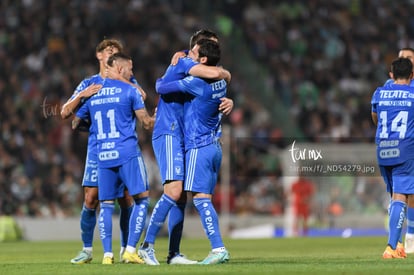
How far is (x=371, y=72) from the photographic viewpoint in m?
32.4

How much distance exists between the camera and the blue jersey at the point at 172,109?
12.1 m

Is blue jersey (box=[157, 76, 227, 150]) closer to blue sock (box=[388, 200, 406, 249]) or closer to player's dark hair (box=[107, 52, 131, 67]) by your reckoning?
player's dark hair (box=[107, 52, 131, 67])

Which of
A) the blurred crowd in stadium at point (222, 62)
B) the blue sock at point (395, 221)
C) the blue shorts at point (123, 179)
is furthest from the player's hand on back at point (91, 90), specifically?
the blurred crowd in stadium at point (222, 62)

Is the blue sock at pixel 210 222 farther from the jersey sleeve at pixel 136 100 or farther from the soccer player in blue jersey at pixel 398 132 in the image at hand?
the soccer player in blue jersey at pixel 398 132

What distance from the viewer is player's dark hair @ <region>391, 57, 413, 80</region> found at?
13.5 metres

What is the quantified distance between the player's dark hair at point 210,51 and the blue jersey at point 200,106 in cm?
23

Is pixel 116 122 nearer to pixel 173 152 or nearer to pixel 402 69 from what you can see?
pixel 173 152

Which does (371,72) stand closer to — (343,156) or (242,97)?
(242,97)

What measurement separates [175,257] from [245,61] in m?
20.8

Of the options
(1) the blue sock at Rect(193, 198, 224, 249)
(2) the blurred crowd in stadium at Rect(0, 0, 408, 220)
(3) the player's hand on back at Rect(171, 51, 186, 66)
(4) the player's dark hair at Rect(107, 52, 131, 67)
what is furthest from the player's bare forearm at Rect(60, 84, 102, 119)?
(2) the blurred crowd in stadium at Rect(0, 0, 408, 220)

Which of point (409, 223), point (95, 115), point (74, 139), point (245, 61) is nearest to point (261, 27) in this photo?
point (245, 61)

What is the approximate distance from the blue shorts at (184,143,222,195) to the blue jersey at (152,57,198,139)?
0.33 m

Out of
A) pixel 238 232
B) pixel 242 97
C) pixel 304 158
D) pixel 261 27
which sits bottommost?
pixel 238 232

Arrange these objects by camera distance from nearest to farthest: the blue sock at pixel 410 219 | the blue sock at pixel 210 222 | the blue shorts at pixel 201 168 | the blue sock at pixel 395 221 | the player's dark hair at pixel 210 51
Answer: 1. the blue sock at pixel 210 222
2. the blue shorts at pixel 201 168
3. the player's dark hair at pixel 210 51
4. the blue sock at pixel 395 221
5. the blue sock at pixel 410 219
